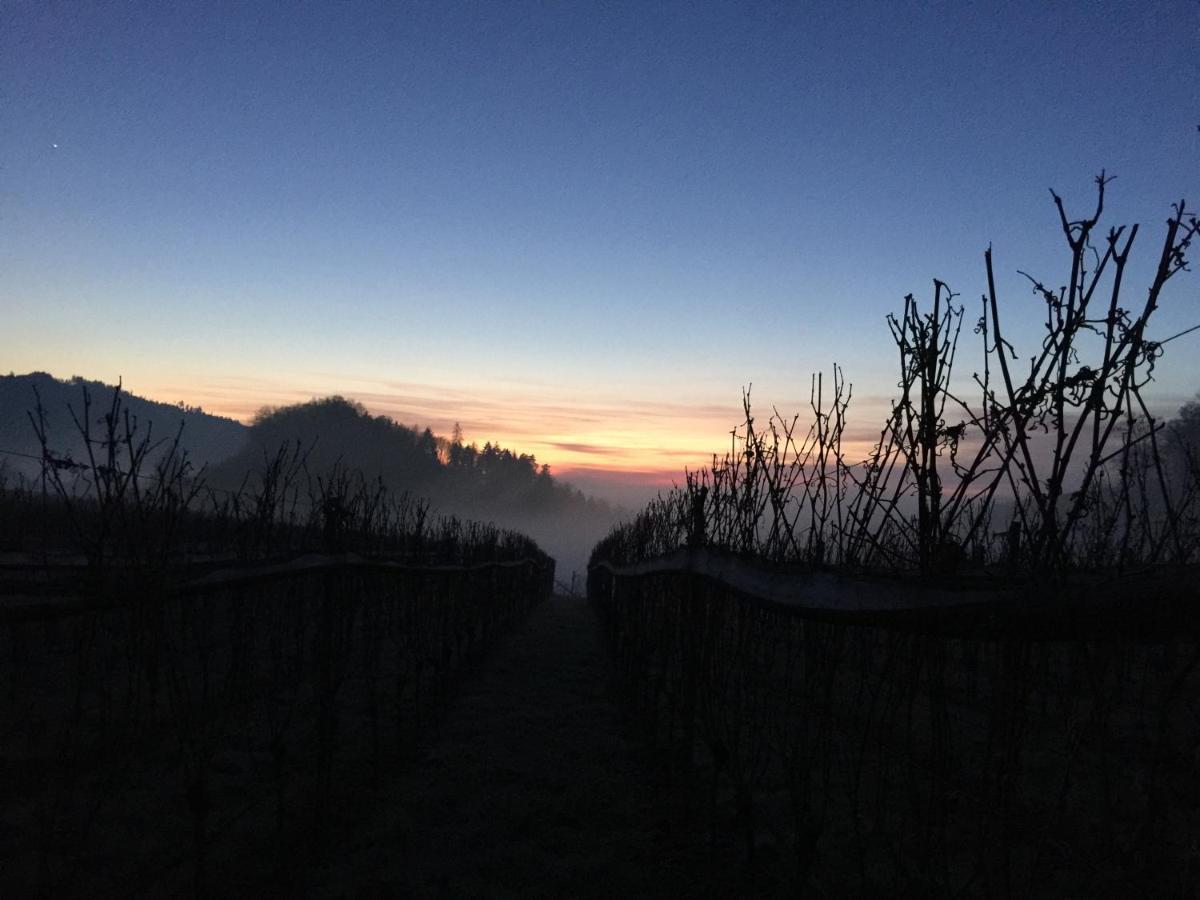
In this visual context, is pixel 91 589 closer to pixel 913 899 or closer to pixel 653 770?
pixel 913 899

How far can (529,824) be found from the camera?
379 cm

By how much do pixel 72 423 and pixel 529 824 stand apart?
6047 inches

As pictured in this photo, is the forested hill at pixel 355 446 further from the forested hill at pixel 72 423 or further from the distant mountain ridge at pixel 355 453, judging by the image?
the forested hill at pixel 72 423

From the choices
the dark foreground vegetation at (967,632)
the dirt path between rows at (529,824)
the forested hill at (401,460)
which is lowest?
the dirt path between rows at (529,824)

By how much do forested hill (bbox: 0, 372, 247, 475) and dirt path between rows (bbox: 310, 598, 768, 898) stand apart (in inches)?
4257

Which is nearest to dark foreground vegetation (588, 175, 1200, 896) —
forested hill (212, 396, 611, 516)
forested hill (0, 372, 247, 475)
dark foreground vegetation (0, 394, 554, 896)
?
dark foreground vegetation (0, 394, 554, 896)

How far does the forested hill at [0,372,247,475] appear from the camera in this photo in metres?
114

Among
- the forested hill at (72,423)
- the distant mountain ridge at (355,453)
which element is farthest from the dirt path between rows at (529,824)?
the forested hill at (72,423)

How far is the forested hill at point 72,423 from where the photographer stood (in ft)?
374

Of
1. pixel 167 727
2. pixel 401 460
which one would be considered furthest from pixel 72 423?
pixel 167 727

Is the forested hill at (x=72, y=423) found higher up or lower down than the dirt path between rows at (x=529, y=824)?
higher up

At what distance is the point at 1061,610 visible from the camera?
4.14 feet

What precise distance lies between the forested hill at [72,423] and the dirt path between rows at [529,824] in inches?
4257

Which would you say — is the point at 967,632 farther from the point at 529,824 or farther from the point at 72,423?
the point at 72,423
